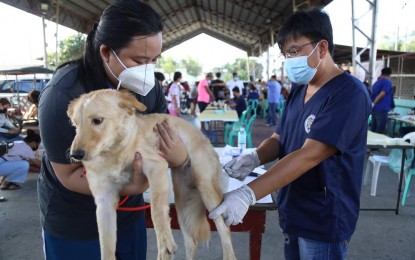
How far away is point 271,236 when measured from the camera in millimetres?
4234

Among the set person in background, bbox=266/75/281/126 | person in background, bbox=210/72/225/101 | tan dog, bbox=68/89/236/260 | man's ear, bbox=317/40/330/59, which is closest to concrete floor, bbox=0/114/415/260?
tan dog, bbox=68/89/236/260

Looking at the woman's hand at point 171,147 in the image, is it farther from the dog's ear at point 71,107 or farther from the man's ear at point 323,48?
the man's ear at point 323,48

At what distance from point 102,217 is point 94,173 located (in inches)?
8.1

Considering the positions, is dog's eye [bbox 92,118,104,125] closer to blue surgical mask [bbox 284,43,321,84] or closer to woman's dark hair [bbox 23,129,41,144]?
blue surgical mask [bbox 284,43,321,84]

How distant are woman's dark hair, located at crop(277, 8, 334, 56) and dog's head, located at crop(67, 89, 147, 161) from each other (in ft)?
3.16

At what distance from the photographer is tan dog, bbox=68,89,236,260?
1.33m

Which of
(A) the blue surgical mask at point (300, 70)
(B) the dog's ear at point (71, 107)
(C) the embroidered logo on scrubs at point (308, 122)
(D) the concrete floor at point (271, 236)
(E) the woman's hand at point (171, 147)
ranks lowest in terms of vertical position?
(D) the concrete floor at point (271, 236)

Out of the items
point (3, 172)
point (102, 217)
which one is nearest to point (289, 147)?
point (102, 217)

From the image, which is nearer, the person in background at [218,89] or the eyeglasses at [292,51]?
the eyeglasses at [292,51]

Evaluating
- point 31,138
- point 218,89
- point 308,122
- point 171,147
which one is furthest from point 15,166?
point 218,89

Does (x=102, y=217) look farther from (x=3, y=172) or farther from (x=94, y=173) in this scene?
(x=3, y=172)

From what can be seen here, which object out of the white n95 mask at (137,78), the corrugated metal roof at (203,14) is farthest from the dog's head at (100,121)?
the corrugated metal roof at (203,14)

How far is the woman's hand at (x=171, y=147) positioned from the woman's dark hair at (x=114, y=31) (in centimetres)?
36

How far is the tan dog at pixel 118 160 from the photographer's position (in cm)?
133
